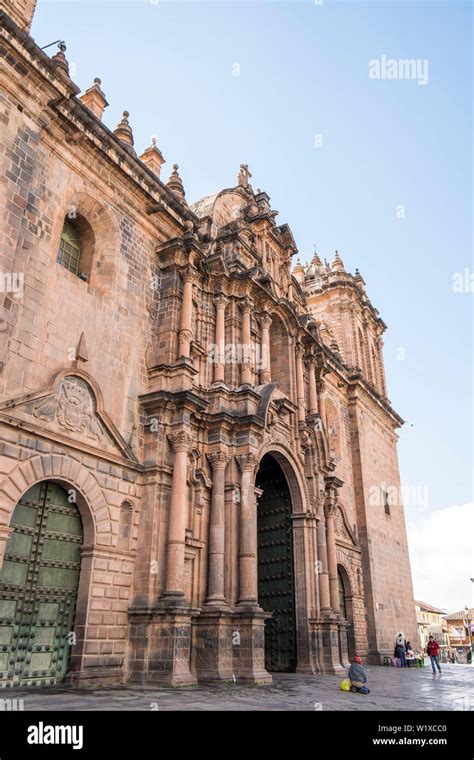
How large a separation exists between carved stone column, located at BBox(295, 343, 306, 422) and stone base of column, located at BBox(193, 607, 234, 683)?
7.41m

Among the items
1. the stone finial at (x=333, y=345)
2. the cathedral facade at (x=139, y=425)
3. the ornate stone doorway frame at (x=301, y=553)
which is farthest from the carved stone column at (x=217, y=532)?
the stone finial at (x=333, y=345)

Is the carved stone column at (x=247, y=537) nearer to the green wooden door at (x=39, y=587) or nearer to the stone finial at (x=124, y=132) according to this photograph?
the green wooden door at (x=39, y=587)

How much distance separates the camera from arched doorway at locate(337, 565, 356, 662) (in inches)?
837

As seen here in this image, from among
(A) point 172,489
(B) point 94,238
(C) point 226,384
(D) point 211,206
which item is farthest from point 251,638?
(D) point 211,206

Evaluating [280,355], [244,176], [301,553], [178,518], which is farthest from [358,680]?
[244,176]

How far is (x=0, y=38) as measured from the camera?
35.2 feet

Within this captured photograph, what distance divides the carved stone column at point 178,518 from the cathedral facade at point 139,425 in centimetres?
4

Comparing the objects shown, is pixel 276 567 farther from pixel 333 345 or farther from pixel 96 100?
pixel 96 100

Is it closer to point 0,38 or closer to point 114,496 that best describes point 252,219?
point 0,38

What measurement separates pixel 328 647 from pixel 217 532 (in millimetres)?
5669

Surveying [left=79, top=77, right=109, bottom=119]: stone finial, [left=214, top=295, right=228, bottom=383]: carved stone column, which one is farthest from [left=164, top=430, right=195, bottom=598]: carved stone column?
[left=79, top=77, right=109, bottom=119]: stone finial

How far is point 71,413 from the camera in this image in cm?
1093

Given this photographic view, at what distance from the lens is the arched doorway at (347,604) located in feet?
69.8

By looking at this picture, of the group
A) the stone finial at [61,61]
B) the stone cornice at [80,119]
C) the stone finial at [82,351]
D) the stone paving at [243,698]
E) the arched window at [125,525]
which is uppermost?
the stone finial at [61,61]
